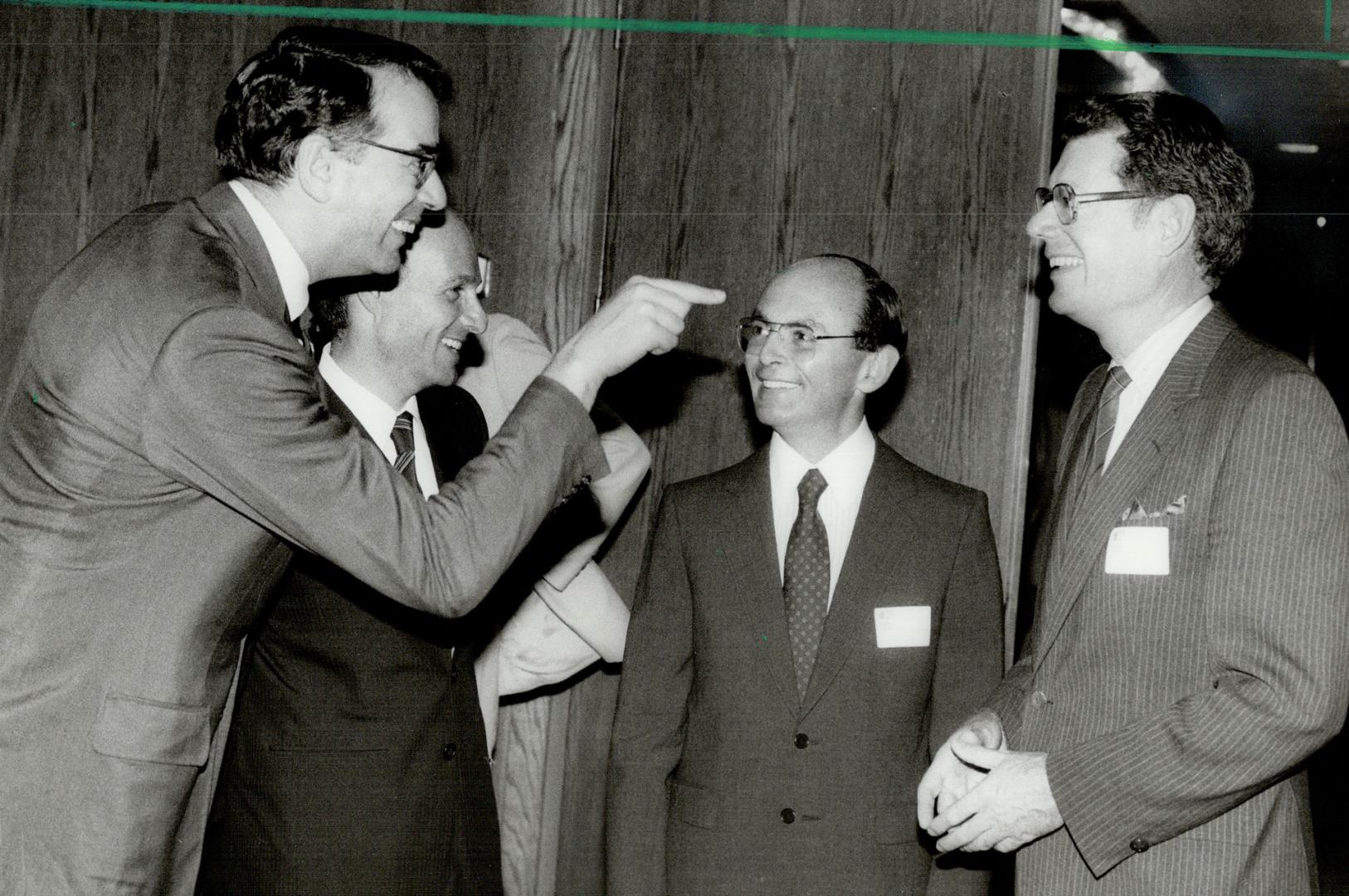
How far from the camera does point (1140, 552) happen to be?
2.11 meters

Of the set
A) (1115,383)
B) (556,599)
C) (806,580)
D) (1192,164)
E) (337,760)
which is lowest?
(337,760)

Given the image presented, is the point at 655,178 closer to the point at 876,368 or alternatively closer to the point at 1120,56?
the point at 876,368

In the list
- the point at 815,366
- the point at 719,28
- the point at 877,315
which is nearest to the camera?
the point at 815,366

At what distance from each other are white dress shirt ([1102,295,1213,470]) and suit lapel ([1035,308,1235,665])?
6cm

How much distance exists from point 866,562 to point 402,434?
1035 millimetres

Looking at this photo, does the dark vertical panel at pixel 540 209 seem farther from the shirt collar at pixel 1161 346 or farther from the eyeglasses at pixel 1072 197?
the shirt collar at pixel 1161 346

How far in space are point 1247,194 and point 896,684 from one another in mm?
1199

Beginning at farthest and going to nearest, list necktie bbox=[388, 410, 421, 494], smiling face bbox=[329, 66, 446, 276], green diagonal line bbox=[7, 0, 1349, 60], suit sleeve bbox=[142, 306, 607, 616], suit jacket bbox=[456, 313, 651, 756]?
green diagonal line bbox=[7, 0, 1349, 60] < suit jacket bbox=[456, 313, 651, 756] < necktie bbox=[388, 410, 421, 494] < smiling face bbox=[329, 66, 446, 276] < suit sleeve bbox=[142, 306, 607, 616]

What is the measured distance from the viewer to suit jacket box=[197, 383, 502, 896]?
2346 mm

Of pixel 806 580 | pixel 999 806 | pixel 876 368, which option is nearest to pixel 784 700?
pixel 806 580

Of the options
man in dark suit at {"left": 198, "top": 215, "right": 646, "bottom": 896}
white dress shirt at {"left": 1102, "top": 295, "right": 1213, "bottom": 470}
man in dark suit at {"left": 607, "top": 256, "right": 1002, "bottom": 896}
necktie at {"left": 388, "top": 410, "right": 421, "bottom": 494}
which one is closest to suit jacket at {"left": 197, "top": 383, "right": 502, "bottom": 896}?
man in dark suit at {"left": 198, "top": 215, "right": 646, "bottom": 896}

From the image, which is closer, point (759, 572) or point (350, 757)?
point (350, 757)

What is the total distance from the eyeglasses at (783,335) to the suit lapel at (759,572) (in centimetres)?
29

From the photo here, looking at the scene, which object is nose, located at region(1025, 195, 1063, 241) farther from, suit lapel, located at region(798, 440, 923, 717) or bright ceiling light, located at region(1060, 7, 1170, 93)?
bright ceiling light, located at region(1060, 7, 1170, 93)
